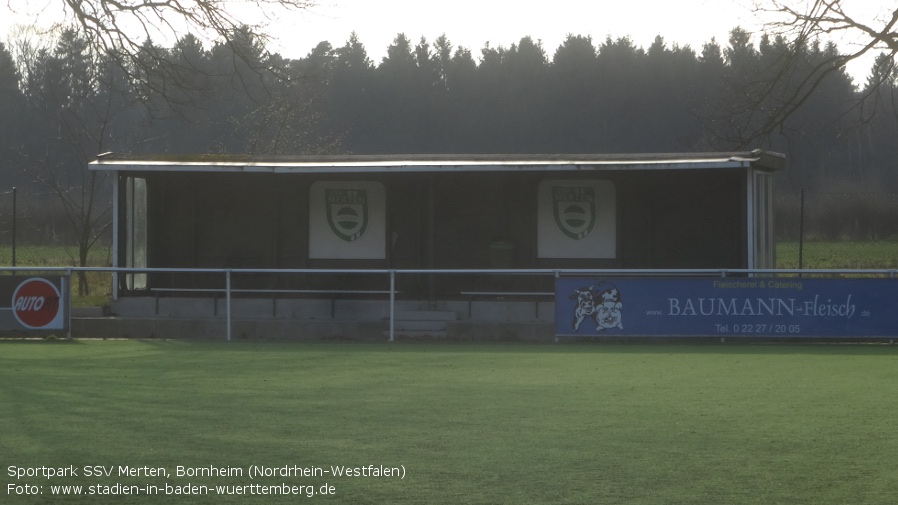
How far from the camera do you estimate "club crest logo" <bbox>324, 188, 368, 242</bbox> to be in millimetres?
18312

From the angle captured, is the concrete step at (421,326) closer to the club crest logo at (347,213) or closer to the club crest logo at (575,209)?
the club crest logo at (347,213)

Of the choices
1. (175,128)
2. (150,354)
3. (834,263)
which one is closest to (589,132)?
(175,128)

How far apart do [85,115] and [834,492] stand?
44.0 meters

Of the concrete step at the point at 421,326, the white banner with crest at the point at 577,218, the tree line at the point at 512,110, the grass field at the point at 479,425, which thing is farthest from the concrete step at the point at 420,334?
the tree line at the point at 512,110

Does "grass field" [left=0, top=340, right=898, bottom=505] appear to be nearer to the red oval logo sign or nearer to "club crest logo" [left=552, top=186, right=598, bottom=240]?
the red oval logo sign

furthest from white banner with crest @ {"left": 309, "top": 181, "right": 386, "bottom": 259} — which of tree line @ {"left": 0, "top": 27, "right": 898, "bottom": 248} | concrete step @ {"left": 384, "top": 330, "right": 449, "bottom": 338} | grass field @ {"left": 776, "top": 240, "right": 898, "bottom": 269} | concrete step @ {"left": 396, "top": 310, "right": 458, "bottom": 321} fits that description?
tree line @ {"left": 0, "top": 27, "right": 898, "bottom": 248}

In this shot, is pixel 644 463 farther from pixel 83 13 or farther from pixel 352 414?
pixel 83 13

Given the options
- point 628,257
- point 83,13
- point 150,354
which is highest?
point 83,13

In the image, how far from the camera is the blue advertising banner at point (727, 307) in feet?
45.8

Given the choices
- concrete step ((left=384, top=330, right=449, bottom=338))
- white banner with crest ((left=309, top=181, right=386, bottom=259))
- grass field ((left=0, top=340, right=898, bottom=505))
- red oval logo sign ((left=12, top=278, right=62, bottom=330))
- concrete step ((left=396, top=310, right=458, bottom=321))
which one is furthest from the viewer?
white banner with crest ((left=309, top=181, right=386, bottom=259))


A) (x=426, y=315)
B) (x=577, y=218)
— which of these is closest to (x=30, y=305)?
(x=426, y=315)

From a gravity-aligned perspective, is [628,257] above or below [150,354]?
above

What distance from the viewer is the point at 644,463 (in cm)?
598

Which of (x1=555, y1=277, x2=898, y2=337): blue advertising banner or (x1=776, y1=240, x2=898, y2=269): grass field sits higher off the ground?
(x1=776, y1=240, x2=898, y2=269): grass field
